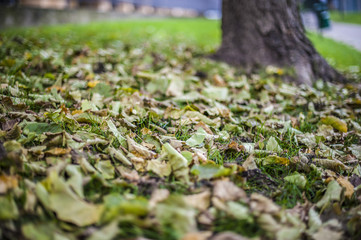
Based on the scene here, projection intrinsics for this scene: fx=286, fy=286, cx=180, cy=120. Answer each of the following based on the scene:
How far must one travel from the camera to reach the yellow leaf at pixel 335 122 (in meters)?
2.16

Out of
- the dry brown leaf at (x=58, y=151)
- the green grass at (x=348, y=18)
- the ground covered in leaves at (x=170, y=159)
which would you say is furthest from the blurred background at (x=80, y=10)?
the green grass at (x=348, y=18)

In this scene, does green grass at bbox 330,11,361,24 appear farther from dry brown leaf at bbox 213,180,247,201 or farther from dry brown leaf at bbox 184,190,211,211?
dry brown leaf at bbox 184,190,211,211

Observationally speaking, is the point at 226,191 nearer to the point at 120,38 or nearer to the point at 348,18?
the point at 120,38

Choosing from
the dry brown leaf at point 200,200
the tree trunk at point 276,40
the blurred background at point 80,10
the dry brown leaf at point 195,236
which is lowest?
the dry brown leaf at point 195,236

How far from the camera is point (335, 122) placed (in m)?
2.20

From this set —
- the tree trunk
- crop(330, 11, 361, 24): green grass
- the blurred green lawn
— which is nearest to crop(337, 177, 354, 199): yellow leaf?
the tree trunk

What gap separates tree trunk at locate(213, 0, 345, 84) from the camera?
3.50 m

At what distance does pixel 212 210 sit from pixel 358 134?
5.11 ft

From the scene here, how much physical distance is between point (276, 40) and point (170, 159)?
8.98 feet

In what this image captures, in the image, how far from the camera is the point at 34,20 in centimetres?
728

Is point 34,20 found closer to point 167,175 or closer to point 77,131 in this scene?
point 77,131

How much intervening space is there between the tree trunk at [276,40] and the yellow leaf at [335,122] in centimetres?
114

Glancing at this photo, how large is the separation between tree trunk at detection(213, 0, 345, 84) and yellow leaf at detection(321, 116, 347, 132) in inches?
44.9

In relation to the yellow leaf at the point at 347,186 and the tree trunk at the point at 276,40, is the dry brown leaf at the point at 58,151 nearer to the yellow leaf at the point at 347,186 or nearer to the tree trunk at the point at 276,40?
the yellow leaf at the point at 347,186
